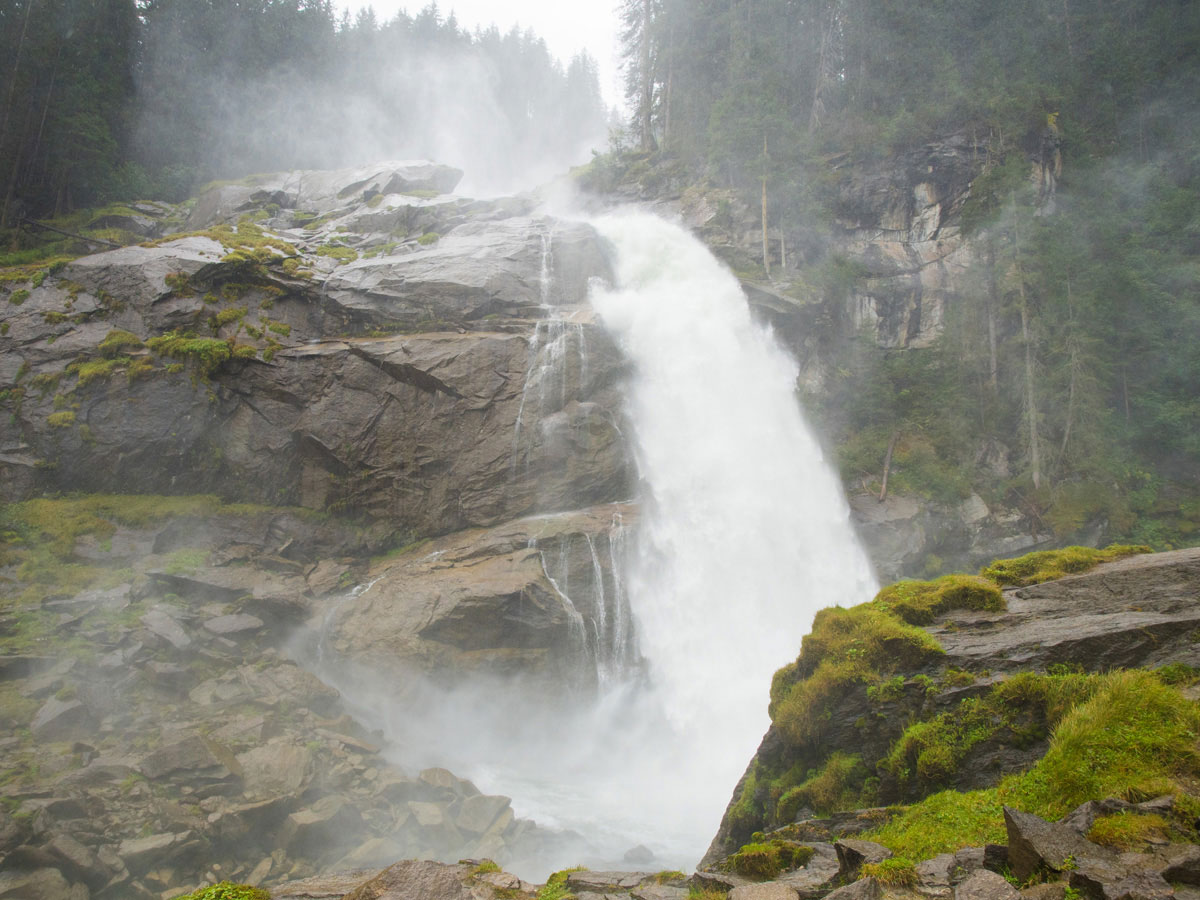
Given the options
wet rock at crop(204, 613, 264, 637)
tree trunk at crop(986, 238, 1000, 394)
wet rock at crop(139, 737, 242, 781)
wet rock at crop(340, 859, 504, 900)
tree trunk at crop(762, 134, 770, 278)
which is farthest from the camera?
tree trunk at crop(762, 134, 770, 278)

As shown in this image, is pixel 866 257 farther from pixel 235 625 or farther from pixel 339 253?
pixel 235 625

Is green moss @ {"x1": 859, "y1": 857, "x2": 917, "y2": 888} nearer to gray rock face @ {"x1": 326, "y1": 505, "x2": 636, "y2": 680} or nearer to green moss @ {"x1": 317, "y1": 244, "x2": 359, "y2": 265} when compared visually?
gray rock face @ {"x1": 326, "y1": 505, "x2": 636, "y2": 680}

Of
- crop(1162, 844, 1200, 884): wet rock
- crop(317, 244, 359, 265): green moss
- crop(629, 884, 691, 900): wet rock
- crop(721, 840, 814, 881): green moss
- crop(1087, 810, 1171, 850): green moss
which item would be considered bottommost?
crop(629, 884, 691, 900): wet rock

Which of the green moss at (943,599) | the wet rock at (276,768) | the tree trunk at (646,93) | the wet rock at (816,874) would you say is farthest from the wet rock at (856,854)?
the tree trunk at (646,93)

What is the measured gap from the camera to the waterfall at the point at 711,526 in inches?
634

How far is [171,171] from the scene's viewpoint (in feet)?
106

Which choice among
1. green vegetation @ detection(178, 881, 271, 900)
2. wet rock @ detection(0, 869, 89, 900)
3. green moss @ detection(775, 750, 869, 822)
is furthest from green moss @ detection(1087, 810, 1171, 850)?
wet rock @ detection(0, 869, 89, 900)

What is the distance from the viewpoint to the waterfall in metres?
16.1

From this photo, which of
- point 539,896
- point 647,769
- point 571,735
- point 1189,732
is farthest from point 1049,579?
point 571,735

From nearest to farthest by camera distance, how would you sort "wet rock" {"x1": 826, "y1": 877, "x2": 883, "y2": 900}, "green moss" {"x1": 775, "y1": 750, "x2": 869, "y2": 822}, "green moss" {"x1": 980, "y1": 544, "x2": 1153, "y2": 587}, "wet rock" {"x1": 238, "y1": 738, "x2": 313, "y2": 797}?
"wet rock" {"x1": 826, "y1": 877, "x2": 883, "y2": 900} → "green moss" {"x1": 775, "y1": 750, "x2": 869, "y2": 822} → "green moss" {"x1": 980, "y1": 544, "x2": 1153, "y2": 587} → "wet rock" {"x1": 238, "y1": 738, "x2": 313, "y2": 797}

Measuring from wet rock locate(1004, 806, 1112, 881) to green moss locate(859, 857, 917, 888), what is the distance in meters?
0.67

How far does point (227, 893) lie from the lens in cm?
552

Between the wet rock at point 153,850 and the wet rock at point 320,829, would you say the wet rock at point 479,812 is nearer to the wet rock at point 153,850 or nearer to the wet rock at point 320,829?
the wet rock at point 320,829

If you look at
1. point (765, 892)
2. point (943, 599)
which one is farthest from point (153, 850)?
point (943, 599)
